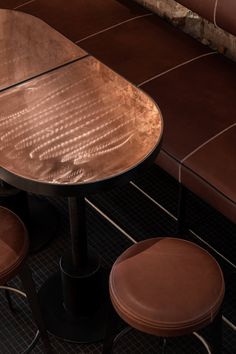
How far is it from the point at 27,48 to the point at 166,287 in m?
1.05

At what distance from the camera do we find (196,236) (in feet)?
9.25

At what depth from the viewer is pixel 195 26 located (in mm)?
3094

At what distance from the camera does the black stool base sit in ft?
7.97

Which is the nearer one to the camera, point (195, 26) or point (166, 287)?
point (166, 287)

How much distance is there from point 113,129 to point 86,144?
0.37 ft

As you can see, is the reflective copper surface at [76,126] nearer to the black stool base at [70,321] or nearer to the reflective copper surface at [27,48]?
the reflective copper surface at [27,48]

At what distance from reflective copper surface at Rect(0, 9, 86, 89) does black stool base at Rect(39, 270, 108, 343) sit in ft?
2.97

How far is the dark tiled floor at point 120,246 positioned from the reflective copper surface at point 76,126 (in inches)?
35.2

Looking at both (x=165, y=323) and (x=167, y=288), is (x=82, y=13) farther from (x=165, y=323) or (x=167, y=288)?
(x=165, y=323)

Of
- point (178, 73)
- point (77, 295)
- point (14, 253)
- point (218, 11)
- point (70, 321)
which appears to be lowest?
point (70, 321)

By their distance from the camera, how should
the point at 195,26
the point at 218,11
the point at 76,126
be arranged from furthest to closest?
the point at 195,26
the point at 218,11
the point at 76,126

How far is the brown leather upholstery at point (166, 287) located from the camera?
70.1 inches

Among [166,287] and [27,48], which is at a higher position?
[27,48]

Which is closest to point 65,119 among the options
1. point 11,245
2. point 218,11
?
point 11,245
